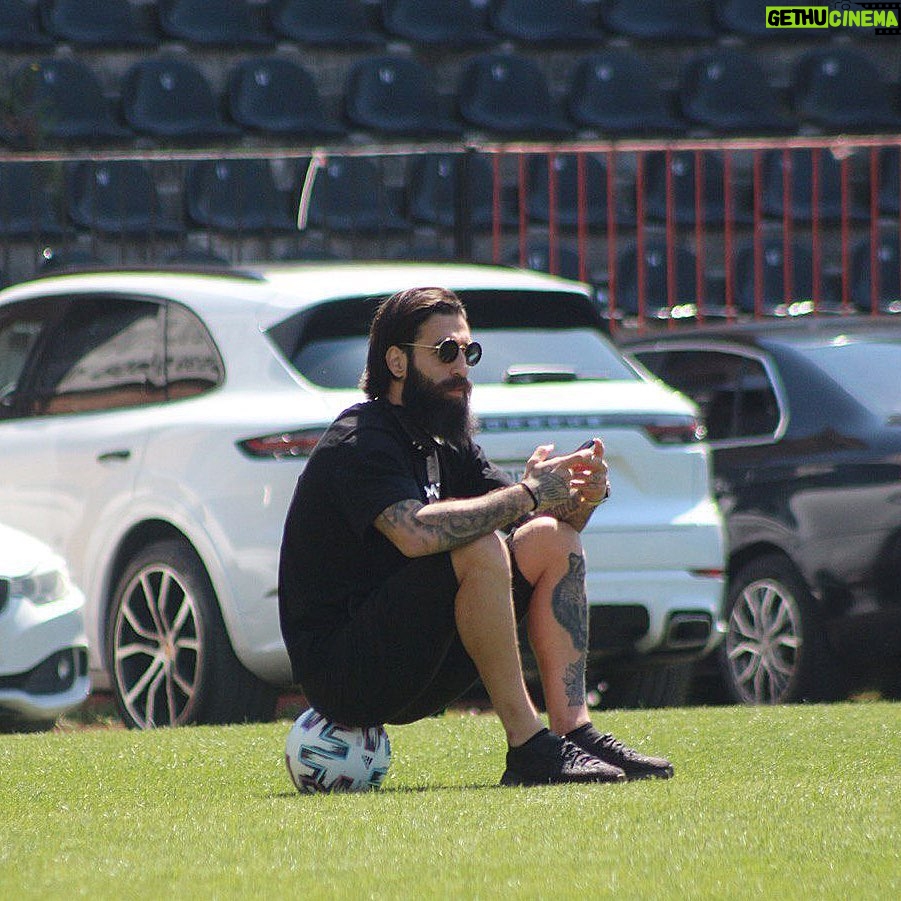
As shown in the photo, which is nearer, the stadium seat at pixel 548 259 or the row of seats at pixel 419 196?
the row of seats at pixel 419 196

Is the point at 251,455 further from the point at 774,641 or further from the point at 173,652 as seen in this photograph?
the point at 774,641

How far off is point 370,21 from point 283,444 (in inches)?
439

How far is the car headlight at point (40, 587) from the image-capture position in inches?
311

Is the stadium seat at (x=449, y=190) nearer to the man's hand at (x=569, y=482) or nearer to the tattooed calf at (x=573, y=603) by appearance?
the man's hand at (x=569, y=482)

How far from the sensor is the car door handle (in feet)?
26.3

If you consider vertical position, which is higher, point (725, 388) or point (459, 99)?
point (459, 99)

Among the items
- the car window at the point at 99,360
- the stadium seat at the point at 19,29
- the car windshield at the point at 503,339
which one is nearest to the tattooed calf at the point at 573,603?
the car windshield at the point at 503,339

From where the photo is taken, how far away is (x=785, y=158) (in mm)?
13789

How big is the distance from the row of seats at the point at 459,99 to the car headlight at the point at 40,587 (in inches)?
341

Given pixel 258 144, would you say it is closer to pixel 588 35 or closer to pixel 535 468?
pixel 588 35

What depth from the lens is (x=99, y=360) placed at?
8422mm

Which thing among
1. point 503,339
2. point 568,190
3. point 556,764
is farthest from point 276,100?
point 556,764

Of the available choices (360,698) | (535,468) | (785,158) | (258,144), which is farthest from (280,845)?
(258,144)

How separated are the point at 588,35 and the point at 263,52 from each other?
2817 millimetres
